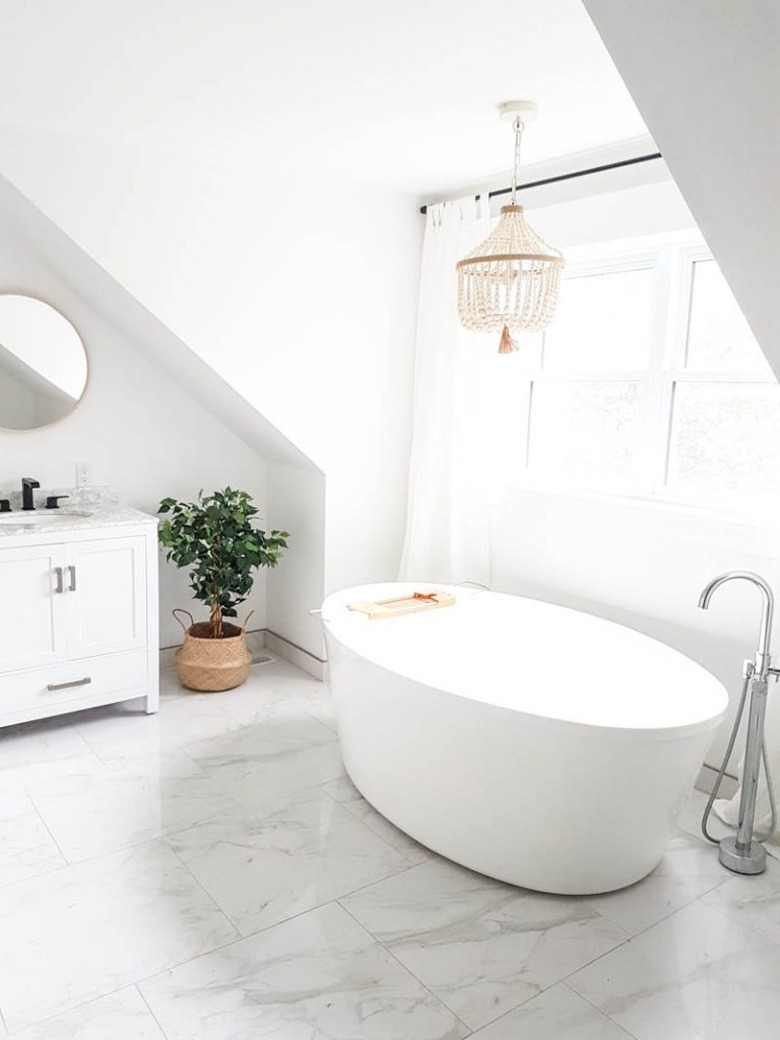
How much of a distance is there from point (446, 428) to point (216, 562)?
1269 mm

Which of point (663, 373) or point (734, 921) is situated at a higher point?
point (663, 373)

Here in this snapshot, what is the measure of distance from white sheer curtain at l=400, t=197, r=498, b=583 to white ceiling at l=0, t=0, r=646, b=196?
1.64ft

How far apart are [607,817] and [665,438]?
1.69 m

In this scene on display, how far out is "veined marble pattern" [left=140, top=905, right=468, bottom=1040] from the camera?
192 centimetres

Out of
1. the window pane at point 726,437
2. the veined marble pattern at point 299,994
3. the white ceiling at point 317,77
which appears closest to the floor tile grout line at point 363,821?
the veined marble pattern at point 299,994

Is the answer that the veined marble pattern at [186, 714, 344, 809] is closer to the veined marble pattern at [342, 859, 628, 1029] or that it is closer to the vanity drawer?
the vanity drawer

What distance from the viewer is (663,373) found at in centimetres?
338

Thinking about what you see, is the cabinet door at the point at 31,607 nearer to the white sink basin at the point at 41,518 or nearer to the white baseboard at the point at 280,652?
the white sink basin at the point at 41,518

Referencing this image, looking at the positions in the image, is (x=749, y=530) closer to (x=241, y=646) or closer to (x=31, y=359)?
(x=241, y=646)

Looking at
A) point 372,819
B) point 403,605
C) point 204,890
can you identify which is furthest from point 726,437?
point 204,890

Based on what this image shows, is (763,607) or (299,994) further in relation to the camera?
(763,607)

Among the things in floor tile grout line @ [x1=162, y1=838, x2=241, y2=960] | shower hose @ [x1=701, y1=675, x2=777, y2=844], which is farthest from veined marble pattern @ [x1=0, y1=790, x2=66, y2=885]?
shower hose @ [x1=701, y1=675, x2=777, y2=844]

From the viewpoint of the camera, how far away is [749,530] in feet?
9.57

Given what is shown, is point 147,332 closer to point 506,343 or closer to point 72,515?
point 72,515
